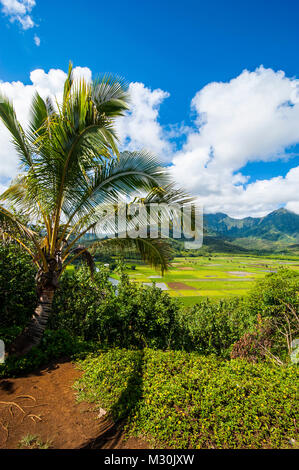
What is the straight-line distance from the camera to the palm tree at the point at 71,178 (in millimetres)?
4273

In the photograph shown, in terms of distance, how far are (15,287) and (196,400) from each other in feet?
19.7

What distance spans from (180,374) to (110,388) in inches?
60.5

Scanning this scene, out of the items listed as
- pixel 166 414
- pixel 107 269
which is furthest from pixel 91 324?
pixel 166 414

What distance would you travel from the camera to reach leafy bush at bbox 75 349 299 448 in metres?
3.22

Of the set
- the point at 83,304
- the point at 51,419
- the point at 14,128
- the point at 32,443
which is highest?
the point at 14,128

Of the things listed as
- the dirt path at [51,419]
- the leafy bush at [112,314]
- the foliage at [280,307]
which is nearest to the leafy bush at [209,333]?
the leafy bush at [112,314]

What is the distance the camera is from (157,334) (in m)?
7.88

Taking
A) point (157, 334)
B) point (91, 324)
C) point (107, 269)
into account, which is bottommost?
point (157, 334)

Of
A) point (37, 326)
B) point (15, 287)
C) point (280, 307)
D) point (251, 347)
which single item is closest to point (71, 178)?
point (37, 326)

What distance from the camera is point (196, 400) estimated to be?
12.6 ft

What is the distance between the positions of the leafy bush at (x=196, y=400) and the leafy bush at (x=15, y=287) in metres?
3.14

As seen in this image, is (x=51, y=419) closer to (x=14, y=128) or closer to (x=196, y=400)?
(x=196, y=400)

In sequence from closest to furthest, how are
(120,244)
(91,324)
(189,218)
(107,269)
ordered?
(189,218), (120,244), (91,324), (107,269)

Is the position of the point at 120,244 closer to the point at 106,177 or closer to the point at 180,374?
the point at 106,177
